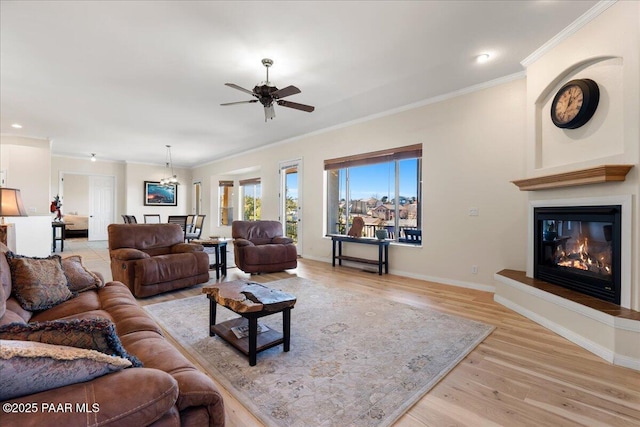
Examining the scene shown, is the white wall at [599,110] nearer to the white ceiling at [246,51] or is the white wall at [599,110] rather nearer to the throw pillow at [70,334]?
the white ceiling at [246,51]

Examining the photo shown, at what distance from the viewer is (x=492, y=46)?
3154 millimetres

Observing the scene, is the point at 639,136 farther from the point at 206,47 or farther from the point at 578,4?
the point at 206,47

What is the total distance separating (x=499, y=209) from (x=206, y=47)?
4108mm

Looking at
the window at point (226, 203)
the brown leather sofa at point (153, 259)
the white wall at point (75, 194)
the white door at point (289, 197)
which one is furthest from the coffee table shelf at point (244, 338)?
the white wall at point (75, 194)

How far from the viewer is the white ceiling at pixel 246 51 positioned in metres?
2.59

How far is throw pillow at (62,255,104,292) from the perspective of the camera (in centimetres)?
231

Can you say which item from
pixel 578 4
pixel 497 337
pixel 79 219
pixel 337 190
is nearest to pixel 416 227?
pixel 337 190

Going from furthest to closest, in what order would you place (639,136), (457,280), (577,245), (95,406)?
(457,280) < (577,245) < (639,136) < (95,406)

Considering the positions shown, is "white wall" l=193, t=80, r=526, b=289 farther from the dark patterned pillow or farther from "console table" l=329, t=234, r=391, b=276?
the dark patterned pillow

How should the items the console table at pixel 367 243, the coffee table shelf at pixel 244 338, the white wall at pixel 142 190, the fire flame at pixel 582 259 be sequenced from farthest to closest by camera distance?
the white wall at pixel 142 190 → the console table at pixel 367 243 → the fire flame at pixel 582 259 → the coffee table shelf at pixel 244 338

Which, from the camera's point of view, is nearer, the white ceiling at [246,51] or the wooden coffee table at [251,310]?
the wooden coffee table at [251,310]

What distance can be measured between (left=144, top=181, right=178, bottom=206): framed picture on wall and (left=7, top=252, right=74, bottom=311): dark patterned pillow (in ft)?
30.2

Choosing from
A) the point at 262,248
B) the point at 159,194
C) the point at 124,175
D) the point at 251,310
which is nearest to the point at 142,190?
the point at 159,194

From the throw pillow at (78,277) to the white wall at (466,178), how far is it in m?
4.13
